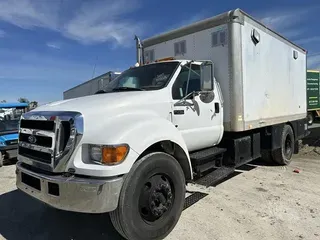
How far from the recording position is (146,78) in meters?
4.63

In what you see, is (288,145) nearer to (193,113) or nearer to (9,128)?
(193,113)

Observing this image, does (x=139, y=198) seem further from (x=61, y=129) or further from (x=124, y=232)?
(x=61, y=129)

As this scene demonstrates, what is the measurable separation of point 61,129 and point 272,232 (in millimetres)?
2893

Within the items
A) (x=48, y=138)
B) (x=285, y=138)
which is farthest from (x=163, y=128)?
(x=285, y=138)

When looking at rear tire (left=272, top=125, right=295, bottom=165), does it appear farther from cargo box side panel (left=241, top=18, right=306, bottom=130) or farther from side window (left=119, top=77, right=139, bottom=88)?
side window (left=119, top=77, right=139, bottom=88)

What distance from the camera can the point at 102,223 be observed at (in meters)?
4.03

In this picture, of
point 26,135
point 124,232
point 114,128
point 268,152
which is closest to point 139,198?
point 124,232

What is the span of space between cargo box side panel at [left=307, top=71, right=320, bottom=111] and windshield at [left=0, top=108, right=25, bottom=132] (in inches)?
617

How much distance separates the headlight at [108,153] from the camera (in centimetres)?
300

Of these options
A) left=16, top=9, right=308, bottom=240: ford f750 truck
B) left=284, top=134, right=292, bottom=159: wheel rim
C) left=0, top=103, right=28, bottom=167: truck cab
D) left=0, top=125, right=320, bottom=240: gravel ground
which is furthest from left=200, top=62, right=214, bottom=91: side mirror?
left=0, top=103, right=28, bottom=167: truck cab

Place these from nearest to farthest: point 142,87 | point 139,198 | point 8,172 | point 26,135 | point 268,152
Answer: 1. point 139,198
2. point 26,135
3. point 142,87
4. point 268,152
5. point 8,172

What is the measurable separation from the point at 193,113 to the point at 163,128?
3.28 ft

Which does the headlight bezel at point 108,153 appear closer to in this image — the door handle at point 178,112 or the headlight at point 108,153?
the headlight at point 108,153

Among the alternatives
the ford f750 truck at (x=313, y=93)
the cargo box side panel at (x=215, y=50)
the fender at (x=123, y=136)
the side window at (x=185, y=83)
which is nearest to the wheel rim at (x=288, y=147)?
the cargo box side panel at (x=215, y=50)
